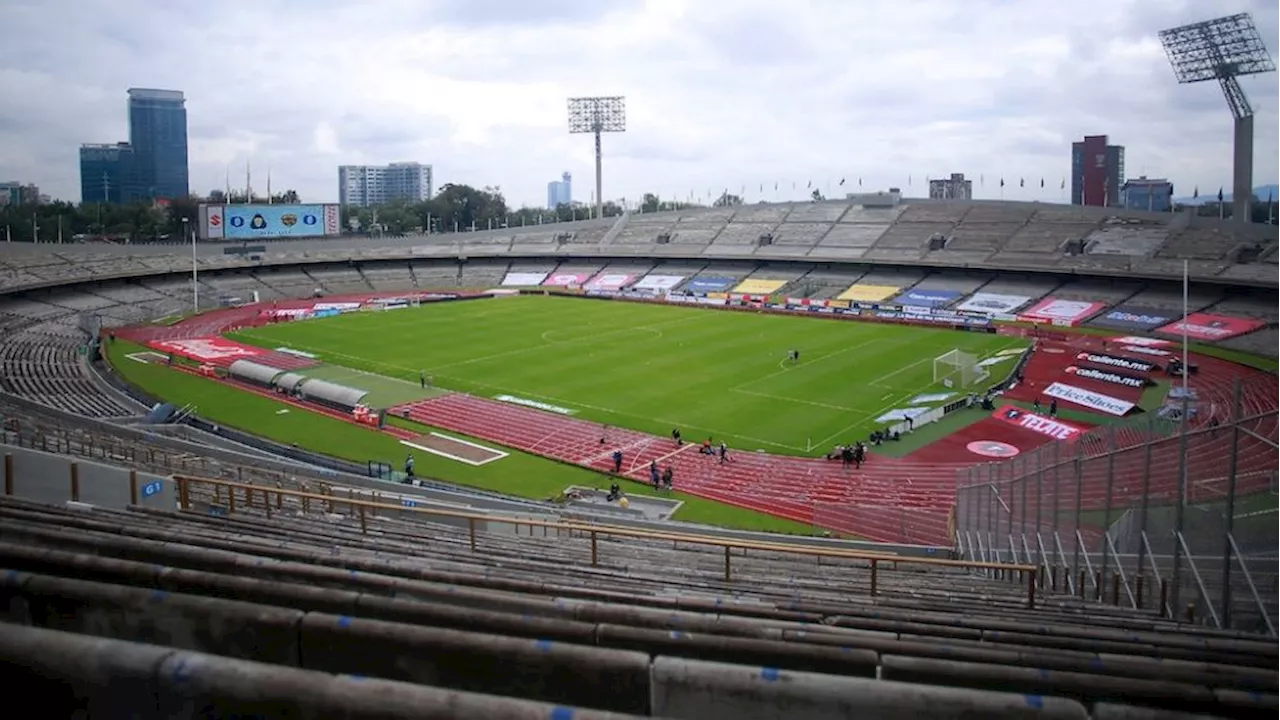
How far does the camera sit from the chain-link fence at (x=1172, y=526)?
27.9 feet

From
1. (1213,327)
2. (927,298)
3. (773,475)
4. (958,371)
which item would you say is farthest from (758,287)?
(773,475)

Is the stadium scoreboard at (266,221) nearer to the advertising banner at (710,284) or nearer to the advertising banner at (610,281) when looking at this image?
the advertising banner at (610,281)

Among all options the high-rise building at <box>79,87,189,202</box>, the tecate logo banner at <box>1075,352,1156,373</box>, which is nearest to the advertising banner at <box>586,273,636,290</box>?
the tecate logo banner at <box>1075,352,1156,373</box>

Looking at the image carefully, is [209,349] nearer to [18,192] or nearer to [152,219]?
[152,219]

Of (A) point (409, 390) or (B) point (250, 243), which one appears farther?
(B) point (250, 243)

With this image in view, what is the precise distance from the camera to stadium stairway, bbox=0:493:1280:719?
273 centimetres

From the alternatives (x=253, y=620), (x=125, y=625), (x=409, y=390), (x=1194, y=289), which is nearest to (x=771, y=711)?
(x=253, y=620)

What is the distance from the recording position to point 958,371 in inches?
1572

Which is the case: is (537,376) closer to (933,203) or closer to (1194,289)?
(1194,289)

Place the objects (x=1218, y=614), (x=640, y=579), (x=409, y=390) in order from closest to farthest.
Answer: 1. (x=1218, y=614)
2. (x=640, y=579)
3. (x=409, y=390)

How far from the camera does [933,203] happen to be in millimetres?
80312

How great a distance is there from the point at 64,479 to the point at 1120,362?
41315mm

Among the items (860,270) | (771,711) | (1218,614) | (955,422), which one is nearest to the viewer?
(771,711)

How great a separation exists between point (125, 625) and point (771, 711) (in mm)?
2452
